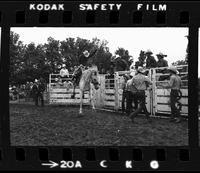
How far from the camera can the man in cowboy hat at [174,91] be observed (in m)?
7.75

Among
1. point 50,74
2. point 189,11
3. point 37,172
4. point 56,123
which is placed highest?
point 189,11

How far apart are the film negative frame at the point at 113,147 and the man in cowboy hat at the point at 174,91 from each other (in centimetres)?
16

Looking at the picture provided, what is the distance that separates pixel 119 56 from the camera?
789cm

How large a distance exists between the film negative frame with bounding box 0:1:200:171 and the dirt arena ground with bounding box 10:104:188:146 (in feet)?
0.26

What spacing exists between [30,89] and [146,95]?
1.42m

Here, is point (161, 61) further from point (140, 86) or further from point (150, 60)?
point (140, 86)

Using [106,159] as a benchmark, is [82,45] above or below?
above

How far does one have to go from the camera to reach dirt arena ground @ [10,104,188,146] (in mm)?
7836

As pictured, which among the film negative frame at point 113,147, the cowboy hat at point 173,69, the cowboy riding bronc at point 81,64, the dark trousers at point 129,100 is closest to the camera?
the film negative frame at point 113,147

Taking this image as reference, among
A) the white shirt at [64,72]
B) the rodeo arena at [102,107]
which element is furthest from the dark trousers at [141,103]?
the white shirt at [64,72]

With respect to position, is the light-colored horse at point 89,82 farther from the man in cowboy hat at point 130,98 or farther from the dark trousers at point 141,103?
the dark trousers at point 141,103

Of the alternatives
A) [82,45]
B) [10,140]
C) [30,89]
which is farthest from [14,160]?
[82,45]

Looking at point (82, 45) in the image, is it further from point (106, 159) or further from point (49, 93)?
point (106, 159)

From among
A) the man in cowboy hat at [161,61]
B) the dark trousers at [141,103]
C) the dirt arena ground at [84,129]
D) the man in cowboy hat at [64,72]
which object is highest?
the man in cowboy hat at [161,61]
